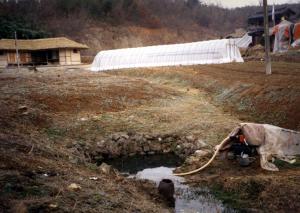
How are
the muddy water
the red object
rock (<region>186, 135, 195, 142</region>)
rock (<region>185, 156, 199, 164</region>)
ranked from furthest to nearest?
rock (<region>186, 135, 195, 142</region>) → rock (<region>185, 156, 199, 164</region>) → the red object → the muddy water

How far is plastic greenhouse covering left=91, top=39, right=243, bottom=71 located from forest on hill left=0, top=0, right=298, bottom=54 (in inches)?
691

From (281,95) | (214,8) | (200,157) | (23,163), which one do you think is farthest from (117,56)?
(214,8)

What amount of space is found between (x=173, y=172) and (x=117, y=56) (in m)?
24.5

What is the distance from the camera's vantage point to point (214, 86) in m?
20.8

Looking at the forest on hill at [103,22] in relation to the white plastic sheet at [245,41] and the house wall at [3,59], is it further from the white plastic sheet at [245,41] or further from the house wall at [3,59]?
the white plastic sheet at [245,41]

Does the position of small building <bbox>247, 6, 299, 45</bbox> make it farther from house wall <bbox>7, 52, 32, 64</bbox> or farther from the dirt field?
house wall <bbox>7, 52, 32, 64</bbox>

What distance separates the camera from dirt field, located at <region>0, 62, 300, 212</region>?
301 inches

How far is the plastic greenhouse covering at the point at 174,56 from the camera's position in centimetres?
3002

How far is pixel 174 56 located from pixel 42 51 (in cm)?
1844

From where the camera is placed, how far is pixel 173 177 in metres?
10.8

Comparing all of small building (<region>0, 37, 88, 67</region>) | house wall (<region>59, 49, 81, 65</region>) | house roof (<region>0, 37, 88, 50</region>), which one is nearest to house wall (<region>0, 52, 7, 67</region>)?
small building (<region>0, 37, 88, 67</region>)

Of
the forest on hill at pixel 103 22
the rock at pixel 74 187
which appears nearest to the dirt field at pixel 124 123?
the rock at pixel 74 187

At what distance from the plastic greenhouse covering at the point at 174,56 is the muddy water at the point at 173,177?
18.5 metres

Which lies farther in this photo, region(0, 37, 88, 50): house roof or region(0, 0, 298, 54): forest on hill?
region(0, 0, 298, 54): forest on hill
